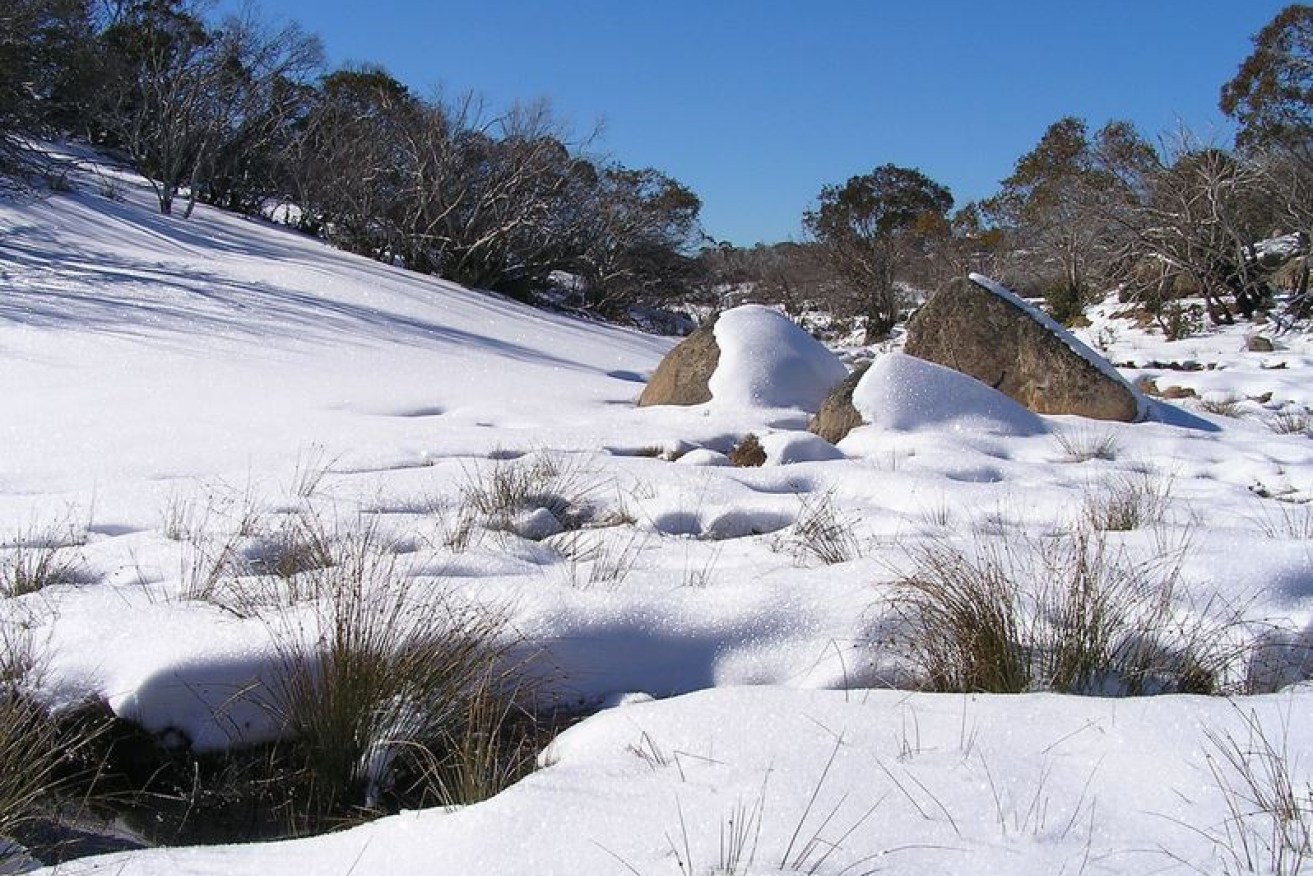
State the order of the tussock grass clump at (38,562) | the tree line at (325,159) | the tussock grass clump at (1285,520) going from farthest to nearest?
the tree line at (325,159) < the tussock grass clump at (1285,520) < the tussock grass clump at (38,562)

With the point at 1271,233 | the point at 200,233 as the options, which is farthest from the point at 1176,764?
the point at 1271,233

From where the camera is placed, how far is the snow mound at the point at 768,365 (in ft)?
22.7

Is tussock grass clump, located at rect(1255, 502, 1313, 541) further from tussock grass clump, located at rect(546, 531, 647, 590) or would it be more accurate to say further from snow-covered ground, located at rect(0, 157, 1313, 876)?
tussock grass clump, located at rect(546, 531, 647, 590)

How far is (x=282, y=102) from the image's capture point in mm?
19391

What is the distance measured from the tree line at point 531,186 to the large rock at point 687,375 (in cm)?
757

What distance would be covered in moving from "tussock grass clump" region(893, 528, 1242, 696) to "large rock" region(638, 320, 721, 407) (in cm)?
433

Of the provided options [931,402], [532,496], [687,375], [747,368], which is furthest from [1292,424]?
[532,496]

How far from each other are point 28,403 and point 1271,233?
18.5 m

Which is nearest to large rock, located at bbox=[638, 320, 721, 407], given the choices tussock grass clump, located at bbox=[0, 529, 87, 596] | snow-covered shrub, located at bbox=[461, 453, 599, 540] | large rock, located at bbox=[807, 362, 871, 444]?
large rock, located at bbox=[807, 362, 871, 444]

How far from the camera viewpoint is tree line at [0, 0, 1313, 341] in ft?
46.7

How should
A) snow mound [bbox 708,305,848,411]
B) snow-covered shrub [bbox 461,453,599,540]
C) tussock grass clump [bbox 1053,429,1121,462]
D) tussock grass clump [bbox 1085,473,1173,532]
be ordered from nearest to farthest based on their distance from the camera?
tussock grass clump [bbox 1085,473,1173,532]
snow-covered shrub [bbox 461,453,599,540]
tussock grass clump [bbox 1053,429,1121,462]
snow mound [bbox 708,305,848,411]

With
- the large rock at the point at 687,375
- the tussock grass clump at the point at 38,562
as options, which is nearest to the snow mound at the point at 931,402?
the large rock at the point at 687,375

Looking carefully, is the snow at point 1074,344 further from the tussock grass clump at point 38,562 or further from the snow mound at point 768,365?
the tussock grass clump at point 38,562

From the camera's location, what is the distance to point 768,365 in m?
7.08
